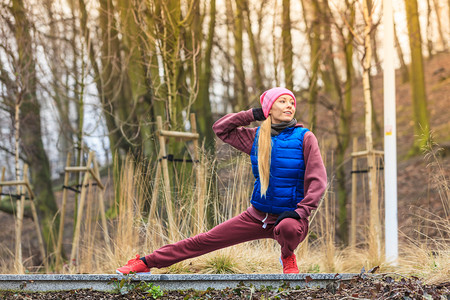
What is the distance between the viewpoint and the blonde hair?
360 centimetres

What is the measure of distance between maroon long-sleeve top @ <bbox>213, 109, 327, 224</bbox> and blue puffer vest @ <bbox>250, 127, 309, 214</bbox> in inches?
2.2

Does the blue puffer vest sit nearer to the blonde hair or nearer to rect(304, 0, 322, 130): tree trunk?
the blonde hair

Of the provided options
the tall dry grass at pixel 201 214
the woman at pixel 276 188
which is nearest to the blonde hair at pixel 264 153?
the woman at pixel 276 188

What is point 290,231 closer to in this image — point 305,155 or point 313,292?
point 313,292

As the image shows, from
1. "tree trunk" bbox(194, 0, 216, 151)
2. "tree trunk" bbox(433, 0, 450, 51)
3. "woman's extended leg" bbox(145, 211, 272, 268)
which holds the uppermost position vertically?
"tree trunk" bbox(433, 0, 450, 51)

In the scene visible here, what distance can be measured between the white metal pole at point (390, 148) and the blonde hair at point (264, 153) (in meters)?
2.72

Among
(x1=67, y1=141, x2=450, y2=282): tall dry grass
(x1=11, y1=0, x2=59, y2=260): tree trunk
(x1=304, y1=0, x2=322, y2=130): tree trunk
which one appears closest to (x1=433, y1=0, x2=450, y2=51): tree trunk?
(x1=304, y1=0, x2=322, y2=130): tree trunk

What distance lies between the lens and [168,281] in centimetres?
354

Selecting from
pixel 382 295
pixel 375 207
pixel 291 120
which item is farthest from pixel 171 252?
pixel 375 207

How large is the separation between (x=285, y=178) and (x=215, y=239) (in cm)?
60

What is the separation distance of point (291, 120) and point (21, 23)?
7.33m

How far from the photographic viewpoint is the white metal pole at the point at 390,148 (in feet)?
19.9

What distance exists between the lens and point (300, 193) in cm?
363

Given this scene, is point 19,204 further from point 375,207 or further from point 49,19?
point 375,207
